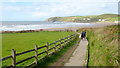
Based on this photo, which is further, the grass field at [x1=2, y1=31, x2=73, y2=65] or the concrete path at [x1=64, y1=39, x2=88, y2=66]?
the grass field at [x1=2, y1=31, x2=73, y2=65]

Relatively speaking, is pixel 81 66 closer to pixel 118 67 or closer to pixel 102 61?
pixel 102 61

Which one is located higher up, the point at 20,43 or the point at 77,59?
the point at 77,59

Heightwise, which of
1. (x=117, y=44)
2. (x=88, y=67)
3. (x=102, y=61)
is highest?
(x=117, y=44)

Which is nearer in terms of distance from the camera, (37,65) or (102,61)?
(102,61)

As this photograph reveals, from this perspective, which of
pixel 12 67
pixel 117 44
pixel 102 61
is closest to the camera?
pixel 12 67

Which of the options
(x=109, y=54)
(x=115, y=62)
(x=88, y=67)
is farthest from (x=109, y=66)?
(x=88, y=67)

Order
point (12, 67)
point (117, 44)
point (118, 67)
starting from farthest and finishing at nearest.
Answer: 1. point (117, 44)
2. point (12, 67)
3. point (118, 67)

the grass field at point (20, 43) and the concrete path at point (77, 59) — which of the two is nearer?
the concrete path at point (77, 59)

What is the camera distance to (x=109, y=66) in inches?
325

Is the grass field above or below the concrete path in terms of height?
below

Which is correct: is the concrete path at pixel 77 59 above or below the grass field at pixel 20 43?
above

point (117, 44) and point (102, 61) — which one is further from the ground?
point (117, 44)

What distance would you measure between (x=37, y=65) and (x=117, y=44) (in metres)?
5.17

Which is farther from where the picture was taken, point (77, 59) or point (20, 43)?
point (20, 43)
